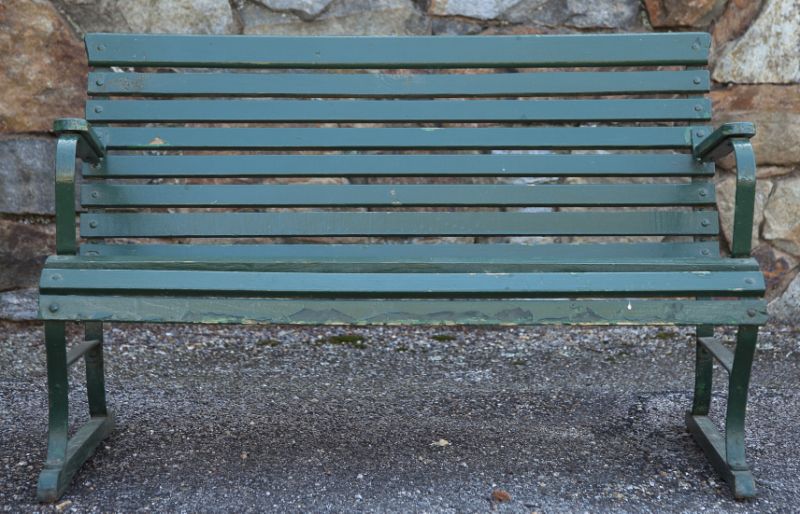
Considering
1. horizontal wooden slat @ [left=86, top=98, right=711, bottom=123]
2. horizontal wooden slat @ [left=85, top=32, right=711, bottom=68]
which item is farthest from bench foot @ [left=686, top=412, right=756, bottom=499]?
horizontal wooden slat @ [left=85, top=32, right=711, bottom=68]

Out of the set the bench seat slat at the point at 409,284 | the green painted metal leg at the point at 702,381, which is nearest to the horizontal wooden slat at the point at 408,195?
the green painted metal leg at the point at 702,381

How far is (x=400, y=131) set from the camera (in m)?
2.25

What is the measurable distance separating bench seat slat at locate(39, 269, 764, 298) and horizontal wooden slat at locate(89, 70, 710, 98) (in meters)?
0.72

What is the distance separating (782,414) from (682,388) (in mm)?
303

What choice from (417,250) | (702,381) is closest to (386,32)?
(417,250)

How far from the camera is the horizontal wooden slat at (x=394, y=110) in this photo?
221 centimetres

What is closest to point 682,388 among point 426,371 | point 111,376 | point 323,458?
point 426,371

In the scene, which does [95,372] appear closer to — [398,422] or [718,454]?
[398,422]

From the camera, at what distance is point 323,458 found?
6.54 ft

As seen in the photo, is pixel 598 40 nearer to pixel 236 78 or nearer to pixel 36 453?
pixel 236 78

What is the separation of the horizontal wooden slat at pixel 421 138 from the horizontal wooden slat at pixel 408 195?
12 centimetres

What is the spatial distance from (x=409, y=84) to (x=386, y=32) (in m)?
0.87

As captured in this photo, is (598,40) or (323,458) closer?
(323,458)

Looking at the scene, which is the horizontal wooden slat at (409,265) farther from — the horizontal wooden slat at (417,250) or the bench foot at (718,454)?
the bench foot at (718,454)
